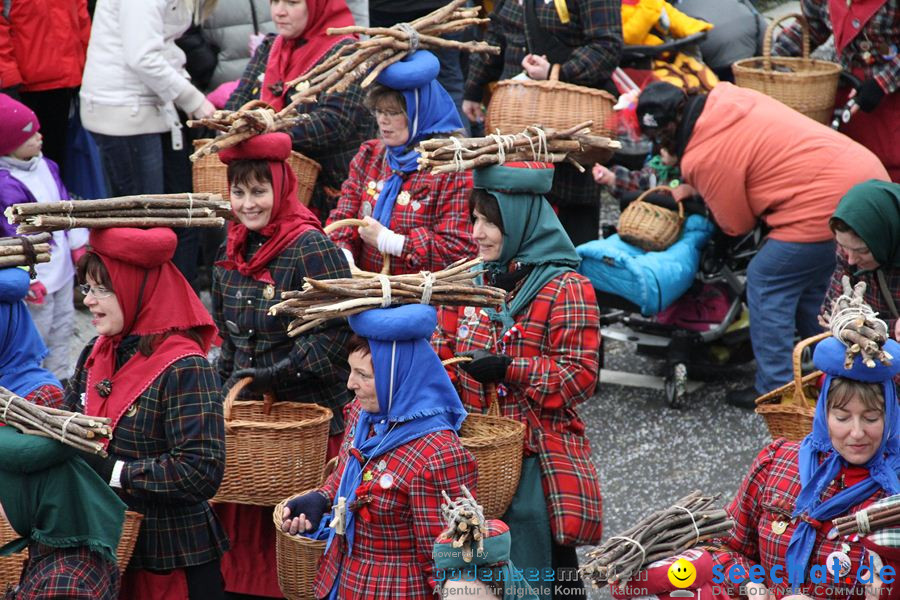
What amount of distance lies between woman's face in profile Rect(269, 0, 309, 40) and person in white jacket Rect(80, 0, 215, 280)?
1.36 meters

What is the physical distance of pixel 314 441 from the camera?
5145 mm

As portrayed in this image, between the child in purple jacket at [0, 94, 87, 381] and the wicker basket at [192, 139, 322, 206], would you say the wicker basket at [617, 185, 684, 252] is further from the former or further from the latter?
the child in purple jacket at [0, 94, 87, 381]

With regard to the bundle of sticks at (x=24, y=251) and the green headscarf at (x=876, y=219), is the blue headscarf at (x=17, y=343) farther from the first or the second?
the green headscarf at (x=876, y=219)

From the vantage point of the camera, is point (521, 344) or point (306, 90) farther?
point (306, 90)

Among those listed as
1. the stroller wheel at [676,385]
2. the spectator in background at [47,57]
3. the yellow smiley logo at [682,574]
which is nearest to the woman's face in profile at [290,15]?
Result: the spectator in background at [47,57]

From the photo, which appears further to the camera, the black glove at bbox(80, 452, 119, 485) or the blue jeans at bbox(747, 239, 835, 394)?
the blue jeans at bbox(747, 239, 835, 394)

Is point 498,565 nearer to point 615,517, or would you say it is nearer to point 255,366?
point 255,366

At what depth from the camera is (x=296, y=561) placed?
4605 mm

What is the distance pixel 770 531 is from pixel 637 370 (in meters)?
4.34

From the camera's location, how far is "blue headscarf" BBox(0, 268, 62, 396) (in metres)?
4.86

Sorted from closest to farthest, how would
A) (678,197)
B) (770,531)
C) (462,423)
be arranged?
(770,531) < (462,423) < (678,197)

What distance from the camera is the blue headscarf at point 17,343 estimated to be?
486 cm

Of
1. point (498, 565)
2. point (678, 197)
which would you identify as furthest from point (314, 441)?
point (678, 197)

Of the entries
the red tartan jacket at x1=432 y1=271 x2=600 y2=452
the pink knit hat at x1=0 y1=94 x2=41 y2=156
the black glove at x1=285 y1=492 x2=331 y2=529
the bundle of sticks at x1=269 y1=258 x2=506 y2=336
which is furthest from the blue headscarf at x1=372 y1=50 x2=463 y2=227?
the pink knit hat at x1=0 y1=94 x2=41 y2=156
